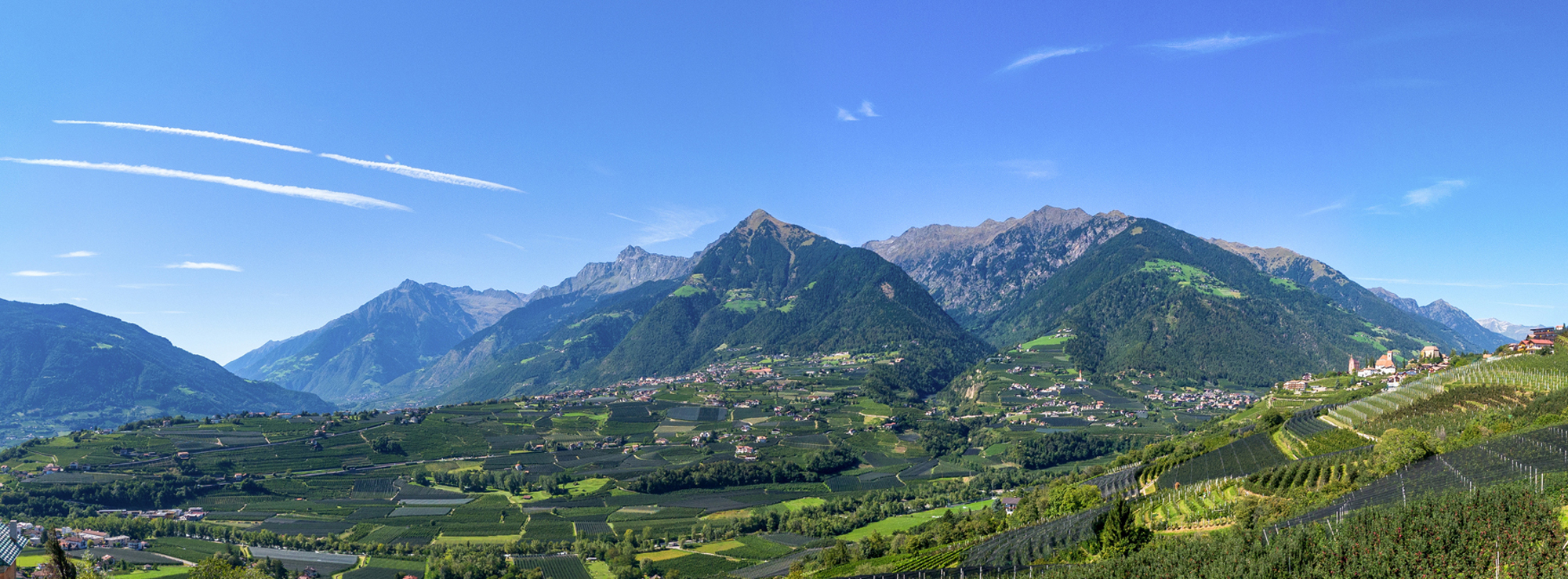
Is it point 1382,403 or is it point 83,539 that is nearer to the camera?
point 1382,403

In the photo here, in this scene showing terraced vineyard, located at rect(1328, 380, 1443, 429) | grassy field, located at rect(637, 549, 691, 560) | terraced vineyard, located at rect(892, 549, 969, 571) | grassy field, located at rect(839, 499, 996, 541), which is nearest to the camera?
terraced vineyard, located at rect(892, 549, 969, 571)

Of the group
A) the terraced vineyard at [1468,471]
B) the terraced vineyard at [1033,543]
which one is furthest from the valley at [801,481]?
the terraced vineyard at [1033,543]

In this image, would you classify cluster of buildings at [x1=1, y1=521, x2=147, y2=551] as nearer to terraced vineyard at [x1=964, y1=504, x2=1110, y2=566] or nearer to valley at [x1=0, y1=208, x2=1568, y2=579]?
valley at [x1=0, y1=208, x2=1568, y2=579]

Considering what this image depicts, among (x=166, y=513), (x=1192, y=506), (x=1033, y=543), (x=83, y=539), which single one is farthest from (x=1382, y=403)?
(x=166, y=513)

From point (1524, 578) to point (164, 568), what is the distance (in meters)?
116

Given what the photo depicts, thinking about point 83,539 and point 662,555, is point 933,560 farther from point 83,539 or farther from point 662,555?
point 83,539

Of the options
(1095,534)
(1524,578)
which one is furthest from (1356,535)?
(1095,534)

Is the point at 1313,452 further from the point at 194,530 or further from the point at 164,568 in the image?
the point at 194,530

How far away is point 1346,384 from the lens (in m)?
138

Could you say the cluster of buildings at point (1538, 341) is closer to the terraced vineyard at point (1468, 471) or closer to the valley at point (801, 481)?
the valley at point (801, 481)

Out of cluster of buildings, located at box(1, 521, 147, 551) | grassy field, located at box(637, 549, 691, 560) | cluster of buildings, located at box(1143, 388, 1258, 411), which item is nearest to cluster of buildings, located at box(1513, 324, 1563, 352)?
cluster of buildings, located at box(1143, 388, 1258, 411)

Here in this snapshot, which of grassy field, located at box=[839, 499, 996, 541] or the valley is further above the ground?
the valley

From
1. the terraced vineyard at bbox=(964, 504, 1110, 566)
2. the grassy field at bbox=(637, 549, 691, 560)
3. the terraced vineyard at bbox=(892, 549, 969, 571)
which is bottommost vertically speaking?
the grassy field at bbox=(637, 549, 691, 560)

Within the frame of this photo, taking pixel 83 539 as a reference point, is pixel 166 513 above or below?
above
